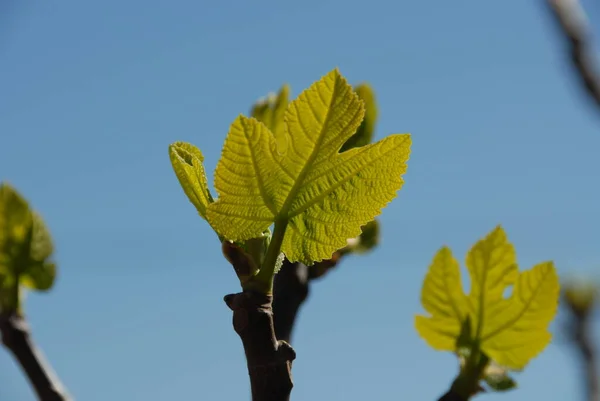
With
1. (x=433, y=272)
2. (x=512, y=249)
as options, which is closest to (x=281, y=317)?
(x=433, y=272)

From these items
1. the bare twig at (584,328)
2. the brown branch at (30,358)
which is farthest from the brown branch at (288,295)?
the bare twig at (584,328)

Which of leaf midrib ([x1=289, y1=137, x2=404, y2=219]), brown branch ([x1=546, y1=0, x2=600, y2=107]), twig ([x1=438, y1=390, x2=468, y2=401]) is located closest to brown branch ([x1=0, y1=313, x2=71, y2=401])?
leaf midrib ([x1=289, y1=137, x2=404, y2=219])

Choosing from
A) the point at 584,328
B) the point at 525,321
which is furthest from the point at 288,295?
the point at 584,328

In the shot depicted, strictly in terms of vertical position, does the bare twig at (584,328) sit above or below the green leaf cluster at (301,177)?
below

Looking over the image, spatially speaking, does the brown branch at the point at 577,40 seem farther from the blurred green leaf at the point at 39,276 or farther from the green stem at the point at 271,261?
the blurred green leaf at the point at 39,276

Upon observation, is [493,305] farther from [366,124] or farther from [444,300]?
[366,124]

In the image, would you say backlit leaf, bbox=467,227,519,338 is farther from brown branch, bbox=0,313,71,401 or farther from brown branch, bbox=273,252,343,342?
brown branch, bbox=0,313,71,401
